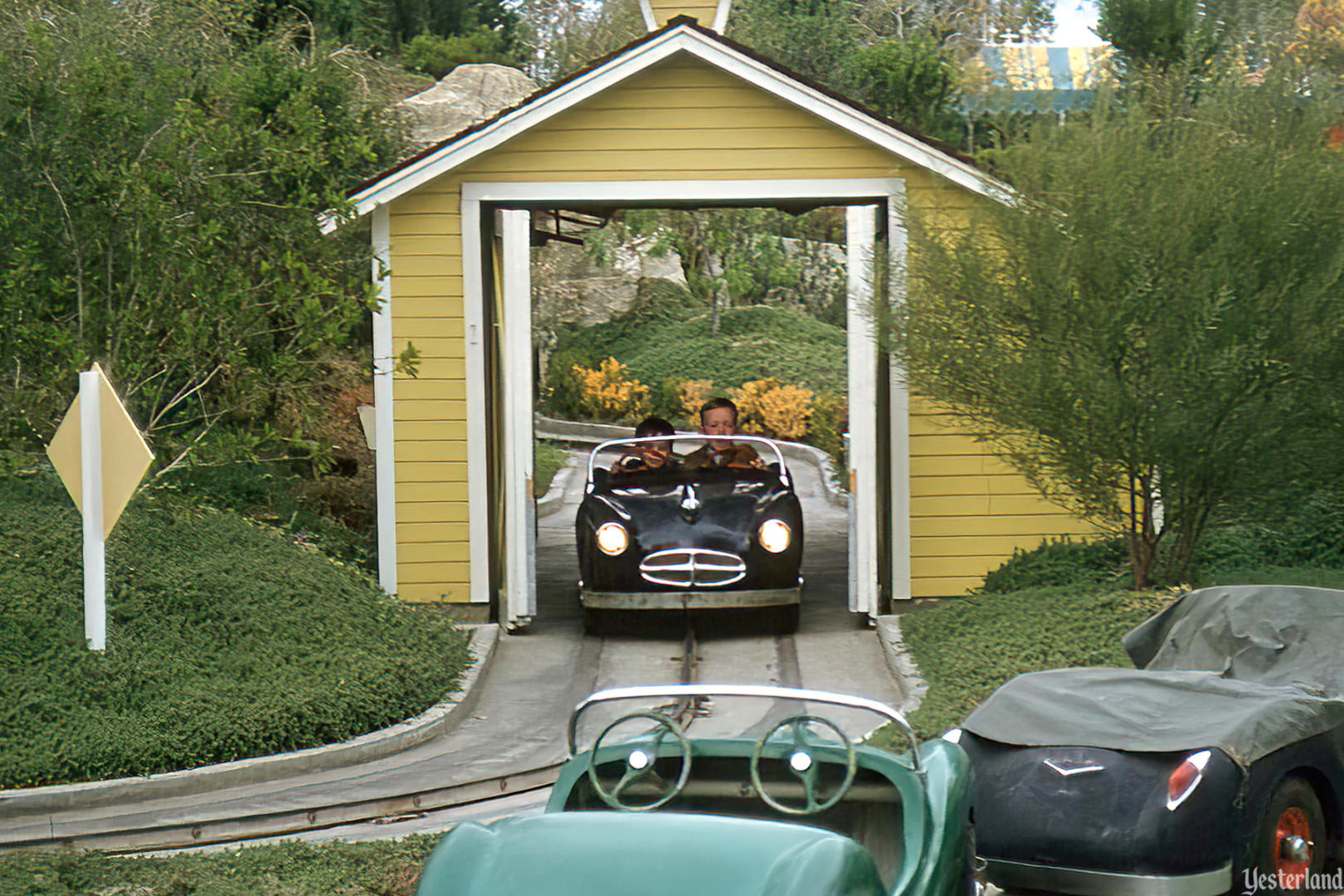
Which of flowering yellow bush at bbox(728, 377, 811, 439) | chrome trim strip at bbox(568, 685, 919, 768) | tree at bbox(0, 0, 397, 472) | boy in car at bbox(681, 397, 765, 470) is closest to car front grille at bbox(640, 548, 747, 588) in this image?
boy in car at bbox(681, 397, 765, 470)

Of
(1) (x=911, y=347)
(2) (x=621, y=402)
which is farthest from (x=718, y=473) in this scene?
(2) (x=621, y=402)

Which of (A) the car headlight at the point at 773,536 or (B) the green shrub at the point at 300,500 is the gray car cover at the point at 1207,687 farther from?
(B) the green shrub at the point at 300,500

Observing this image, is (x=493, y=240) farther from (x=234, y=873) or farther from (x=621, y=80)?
(x=234, y=873)

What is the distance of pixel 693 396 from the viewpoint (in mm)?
27953

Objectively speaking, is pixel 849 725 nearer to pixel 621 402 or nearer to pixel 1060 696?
pixel 1060 696

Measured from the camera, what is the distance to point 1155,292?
9547mm

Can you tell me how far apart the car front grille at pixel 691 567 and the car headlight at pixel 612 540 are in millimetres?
204

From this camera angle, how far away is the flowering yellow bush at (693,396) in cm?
2747

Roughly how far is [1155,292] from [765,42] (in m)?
25.7

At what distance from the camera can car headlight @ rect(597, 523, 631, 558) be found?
1091 centimetres

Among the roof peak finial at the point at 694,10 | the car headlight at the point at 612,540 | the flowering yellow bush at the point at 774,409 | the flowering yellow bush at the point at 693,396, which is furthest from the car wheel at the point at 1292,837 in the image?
the flowering yellow bush at the point at 693,396

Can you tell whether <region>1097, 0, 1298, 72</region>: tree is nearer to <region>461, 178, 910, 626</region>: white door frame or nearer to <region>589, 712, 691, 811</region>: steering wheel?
<region>461, 178, 910, 626</region>: white door frame

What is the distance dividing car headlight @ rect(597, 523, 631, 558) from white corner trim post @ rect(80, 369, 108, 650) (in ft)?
12.3

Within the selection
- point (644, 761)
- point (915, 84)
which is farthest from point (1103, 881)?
point (915, 84)
